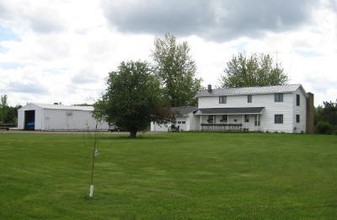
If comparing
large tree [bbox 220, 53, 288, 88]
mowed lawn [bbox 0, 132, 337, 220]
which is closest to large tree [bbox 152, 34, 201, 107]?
large tree [bbox 220, 53, 288, 88]

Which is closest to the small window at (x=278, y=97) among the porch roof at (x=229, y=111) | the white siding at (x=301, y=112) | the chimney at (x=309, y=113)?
the white siding at (x=301, y=112)

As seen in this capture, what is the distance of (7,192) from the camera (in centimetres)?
1216

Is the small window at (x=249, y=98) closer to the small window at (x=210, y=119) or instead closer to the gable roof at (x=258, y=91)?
the gable roof at (x=258, y=91)

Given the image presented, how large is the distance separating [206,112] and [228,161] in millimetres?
48879

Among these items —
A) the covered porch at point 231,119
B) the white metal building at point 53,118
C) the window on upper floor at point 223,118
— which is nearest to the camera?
the covered porch at point 231,119

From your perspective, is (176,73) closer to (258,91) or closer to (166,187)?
(258,91)

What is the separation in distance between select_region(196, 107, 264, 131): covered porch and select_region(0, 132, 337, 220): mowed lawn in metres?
43.6

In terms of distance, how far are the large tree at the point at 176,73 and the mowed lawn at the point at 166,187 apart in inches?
2667

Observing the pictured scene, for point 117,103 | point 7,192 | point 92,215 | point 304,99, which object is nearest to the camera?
point 92,215

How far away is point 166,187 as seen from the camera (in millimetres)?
14234

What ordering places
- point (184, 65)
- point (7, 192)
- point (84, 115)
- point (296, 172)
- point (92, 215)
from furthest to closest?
point (184, 65) < point (84, 115) < point (296, 172) < point (7, 192) < point (92, 215)

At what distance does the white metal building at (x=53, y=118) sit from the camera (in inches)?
2803

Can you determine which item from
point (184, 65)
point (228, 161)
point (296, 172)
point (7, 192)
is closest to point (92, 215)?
point (7, 192)

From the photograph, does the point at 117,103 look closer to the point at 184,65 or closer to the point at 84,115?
the point at 84,115
